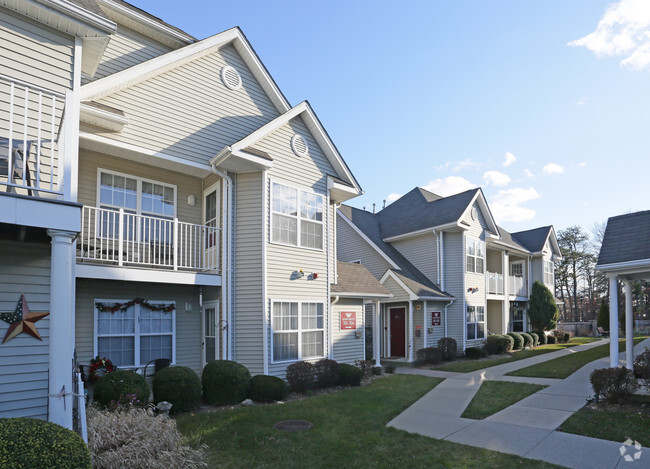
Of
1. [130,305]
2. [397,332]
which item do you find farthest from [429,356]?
[130,305]

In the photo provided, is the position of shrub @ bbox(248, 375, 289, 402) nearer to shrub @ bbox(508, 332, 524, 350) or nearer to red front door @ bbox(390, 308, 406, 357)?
red front door @ bbox(390, 308, 406, 357)

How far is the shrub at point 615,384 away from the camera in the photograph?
8.99 m

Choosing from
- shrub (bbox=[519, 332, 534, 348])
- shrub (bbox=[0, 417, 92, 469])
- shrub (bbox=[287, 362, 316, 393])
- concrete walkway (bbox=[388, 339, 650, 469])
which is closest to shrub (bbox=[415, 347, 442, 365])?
concrete walkway (bbox=[388, 339, 650, 469])

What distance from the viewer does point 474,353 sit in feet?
64.1

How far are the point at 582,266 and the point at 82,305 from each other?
47.1 metres

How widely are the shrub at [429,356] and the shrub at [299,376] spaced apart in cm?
764

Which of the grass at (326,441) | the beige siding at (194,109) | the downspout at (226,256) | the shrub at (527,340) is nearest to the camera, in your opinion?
the grass at (326,441)

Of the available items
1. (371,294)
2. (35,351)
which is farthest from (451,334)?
(35,351)

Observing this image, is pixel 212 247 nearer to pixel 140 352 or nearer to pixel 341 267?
pixel 140 352

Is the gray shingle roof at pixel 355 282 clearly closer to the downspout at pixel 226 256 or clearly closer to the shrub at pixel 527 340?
the downspout at pixel 226 256

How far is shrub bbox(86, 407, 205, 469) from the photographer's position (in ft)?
18.3

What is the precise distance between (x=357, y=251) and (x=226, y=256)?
11.4 m

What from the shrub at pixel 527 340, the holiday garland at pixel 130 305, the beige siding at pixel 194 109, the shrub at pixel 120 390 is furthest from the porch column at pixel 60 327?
the shrub at pixel 527 340

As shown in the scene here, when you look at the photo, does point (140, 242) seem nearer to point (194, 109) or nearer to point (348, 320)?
point (194, 109)
